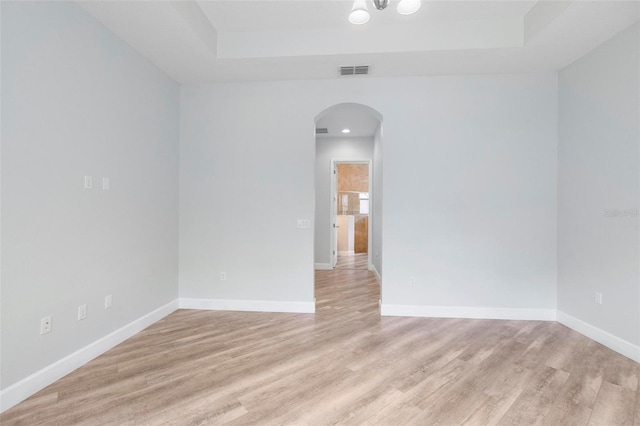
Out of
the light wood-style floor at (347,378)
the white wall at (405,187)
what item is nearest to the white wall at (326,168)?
the white wall at (405,187)

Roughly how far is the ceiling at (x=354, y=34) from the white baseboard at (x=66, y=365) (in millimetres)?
2683

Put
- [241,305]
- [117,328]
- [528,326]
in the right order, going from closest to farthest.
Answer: [117,328]
[528,326]
[241,305]

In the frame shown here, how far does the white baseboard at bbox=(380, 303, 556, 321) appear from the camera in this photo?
10.6 feet

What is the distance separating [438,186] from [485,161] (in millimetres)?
585

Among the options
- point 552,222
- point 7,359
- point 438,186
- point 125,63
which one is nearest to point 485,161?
point 438,186

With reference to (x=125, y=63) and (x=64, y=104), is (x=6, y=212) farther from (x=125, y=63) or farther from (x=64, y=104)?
(x=125, y=63)

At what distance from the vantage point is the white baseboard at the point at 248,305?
350 cm

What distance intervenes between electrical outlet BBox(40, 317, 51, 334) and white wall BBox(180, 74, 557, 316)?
1.61 meters

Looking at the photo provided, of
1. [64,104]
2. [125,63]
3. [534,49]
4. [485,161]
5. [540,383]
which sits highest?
[534,49]

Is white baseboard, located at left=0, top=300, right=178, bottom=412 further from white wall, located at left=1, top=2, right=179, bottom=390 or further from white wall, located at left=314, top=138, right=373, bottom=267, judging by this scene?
white wall, located at left=314, top=138, right=373, bottom=267

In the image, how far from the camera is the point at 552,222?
10.6 feet

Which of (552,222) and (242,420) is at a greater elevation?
(552,222)

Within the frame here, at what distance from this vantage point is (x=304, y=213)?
349cm

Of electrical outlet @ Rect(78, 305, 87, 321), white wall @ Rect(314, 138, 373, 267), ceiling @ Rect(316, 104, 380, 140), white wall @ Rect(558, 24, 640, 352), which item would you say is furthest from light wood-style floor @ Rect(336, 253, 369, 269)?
electrical outlet @ Rect(78, 305, 87, 321)
